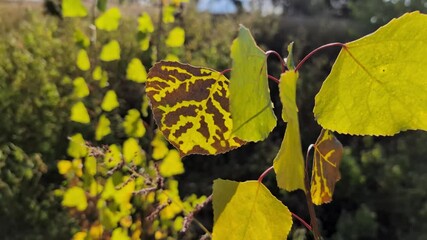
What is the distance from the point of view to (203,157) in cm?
489

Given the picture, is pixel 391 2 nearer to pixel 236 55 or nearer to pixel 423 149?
A: pixel 423 149

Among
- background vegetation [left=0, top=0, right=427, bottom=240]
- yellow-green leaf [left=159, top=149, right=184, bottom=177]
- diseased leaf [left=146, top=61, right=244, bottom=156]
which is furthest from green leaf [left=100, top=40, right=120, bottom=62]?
diseased leaf [left=146, top=61, right=244, bottom=156]

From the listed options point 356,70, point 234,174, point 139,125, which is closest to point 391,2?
point 234,174

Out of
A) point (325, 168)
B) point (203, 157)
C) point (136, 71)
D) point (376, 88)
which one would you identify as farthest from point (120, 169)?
point (203, 157)

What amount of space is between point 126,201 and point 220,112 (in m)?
0.80

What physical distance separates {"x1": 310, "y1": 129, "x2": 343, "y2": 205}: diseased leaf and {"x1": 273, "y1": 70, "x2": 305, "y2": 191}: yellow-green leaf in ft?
0.43

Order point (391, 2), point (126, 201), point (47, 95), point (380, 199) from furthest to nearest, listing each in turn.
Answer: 1. point (391, 2)
2. point (380, 199)
3. point (47, 95)
4. point (126, 201)

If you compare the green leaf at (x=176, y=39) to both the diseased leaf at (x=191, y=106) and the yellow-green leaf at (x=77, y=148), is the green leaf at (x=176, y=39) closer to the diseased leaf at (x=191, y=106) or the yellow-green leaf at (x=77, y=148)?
the yellow-green leaf at (x=77, y=148)

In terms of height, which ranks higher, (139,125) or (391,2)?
(139,125)

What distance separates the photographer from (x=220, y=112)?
0.54 m

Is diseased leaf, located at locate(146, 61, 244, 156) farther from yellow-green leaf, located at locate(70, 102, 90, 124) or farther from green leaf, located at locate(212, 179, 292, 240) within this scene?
yellow-green leaf, located at locate(70, 102, 90, 124)

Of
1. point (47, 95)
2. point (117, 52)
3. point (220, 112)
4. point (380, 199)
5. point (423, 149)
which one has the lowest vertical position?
point (380, 199)

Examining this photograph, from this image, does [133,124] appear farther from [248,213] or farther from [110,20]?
[248,213]

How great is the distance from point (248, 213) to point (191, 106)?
0.30 feet
